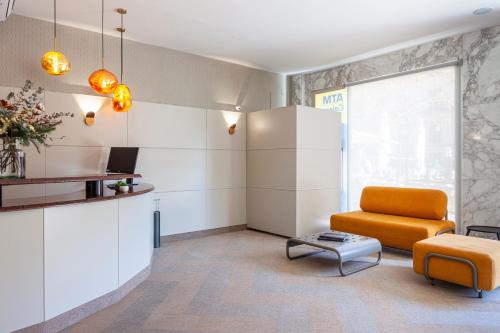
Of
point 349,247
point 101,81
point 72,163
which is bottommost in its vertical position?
point 349,247

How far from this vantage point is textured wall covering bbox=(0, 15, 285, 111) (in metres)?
5.18

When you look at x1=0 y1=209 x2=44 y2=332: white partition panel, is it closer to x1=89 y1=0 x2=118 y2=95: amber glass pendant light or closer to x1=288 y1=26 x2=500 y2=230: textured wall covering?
x1=89 y1=0 x2=118 y2=95: amber glass pendant light

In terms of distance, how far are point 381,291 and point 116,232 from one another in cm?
298

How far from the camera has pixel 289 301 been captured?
11.8 ft

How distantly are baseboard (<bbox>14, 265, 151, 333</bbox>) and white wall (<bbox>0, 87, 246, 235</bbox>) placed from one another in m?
2.25

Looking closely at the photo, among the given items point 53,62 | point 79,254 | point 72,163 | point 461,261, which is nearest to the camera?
point 79,254

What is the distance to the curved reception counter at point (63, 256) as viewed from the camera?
8.80 ft

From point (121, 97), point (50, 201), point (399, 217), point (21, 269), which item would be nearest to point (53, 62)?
point (121, 97)

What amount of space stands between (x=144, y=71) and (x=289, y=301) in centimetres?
481

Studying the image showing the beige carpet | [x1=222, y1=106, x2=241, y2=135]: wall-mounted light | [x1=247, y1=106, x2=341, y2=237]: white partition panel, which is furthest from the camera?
[x1=222, y1=106, x2=241, y2=135]: wall-mounted light

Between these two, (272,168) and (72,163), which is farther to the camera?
(272,168)

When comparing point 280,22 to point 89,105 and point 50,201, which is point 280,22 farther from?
point 50,201

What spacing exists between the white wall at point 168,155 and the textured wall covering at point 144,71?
0.40m

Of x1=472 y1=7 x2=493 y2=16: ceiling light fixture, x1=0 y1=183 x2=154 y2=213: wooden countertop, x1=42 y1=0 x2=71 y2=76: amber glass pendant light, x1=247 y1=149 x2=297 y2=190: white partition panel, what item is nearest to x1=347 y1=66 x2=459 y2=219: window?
x1=472 y1=7 x2=493 y2=16: ceiling light fixture
